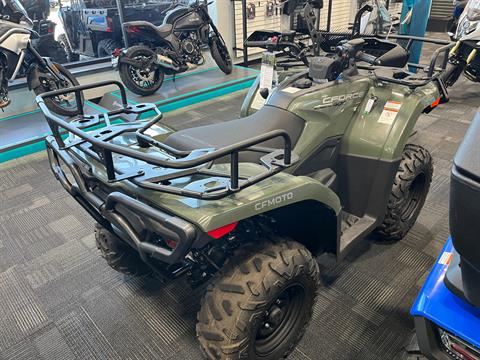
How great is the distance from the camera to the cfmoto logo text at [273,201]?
3.94ft

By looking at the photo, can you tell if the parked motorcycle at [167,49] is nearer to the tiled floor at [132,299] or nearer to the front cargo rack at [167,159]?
the tiled floor at [132,299]

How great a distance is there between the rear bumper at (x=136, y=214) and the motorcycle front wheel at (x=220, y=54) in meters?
4.67

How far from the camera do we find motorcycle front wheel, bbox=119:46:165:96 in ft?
15.6

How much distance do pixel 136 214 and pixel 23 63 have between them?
3891 millimetres

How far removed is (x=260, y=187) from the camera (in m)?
1.26

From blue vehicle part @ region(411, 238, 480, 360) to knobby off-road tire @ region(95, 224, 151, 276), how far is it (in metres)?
1.43

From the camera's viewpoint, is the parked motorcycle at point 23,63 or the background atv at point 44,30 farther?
the background atv at point 44,30

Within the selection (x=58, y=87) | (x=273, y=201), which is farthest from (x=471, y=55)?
(x=58, y=87)

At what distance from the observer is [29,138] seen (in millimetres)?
3922

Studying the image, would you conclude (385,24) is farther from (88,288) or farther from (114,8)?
(88,288)

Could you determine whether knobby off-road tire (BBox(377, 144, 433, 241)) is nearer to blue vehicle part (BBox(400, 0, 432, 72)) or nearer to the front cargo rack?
the front cargo rack

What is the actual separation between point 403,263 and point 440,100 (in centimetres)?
101

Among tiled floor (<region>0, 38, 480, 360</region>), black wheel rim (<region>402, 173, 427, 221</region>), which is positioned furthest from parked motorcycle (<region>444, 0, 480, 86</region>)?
black wheel rim (<region>402, 173, 427, 221</region>)

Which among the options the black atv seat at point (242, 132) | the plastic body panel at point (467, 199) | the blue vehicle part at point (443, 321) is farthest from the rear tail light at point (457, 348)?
the black atv seat at point (242, 132)
